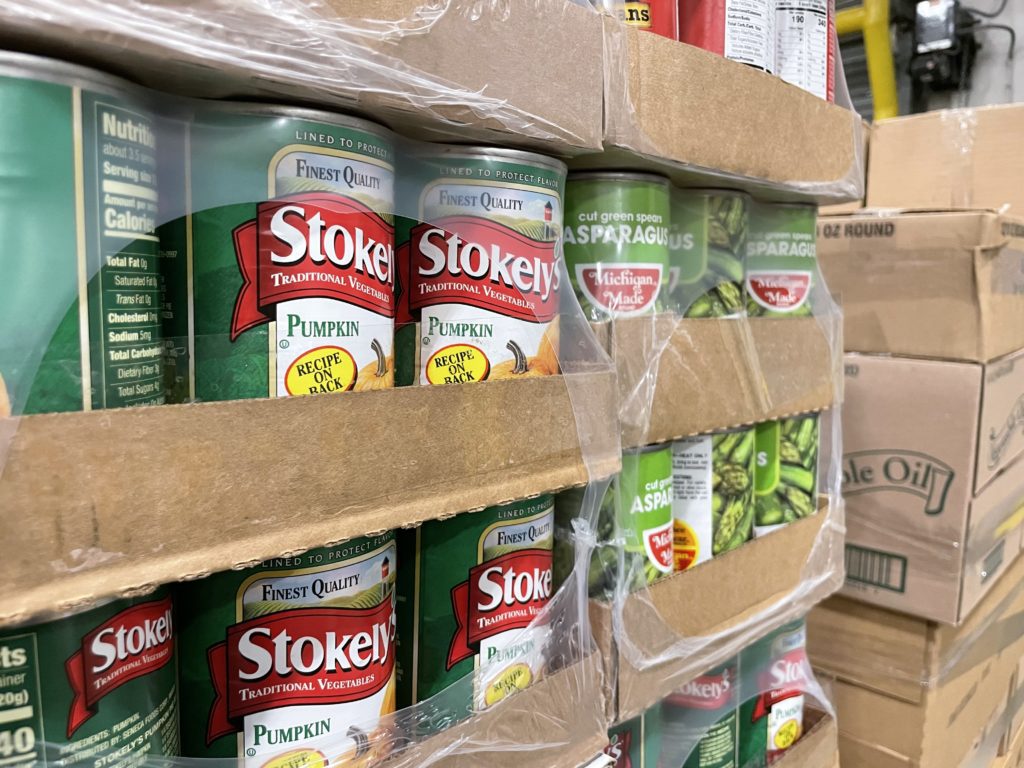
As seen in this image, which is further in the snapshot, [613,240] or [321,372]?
[613,240]

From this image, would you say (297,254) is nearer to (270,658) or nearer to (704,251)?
(270,658)

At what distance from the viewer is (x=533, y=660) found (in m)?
0.68

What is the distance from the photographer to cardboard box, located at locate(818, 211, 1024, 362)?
47.2 inches

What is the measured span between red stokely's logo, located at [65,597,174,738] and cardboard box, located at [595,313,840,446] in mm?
436

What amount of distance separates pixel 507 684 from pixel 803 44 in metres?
0.83

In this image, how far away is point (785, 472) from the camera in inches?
40.2

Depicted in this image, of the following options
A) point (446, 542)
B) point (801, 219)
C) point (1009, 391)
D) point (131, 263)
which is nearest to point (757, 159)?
point (801, 219)

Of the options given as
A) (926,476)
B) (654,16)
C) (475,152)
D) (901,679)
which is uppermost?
(654,16)

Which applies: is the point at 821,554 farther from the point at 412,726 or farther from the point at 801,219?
the point at 412,726

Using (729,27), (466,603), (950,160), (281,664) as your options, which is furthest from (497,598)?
(950,160)

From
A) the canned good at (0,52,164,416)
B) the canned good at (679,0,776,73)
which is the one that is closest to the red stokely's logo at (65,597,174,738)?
the canned good at (0,52,164,416)

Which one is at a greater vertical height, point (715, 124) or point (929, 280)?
point (715, 124)

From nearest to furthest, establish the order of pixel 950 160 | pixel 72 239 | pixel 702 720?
pixel 72 239, pixel 702 720, pixel 950 160

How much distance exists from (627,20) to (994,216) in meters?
0.79
